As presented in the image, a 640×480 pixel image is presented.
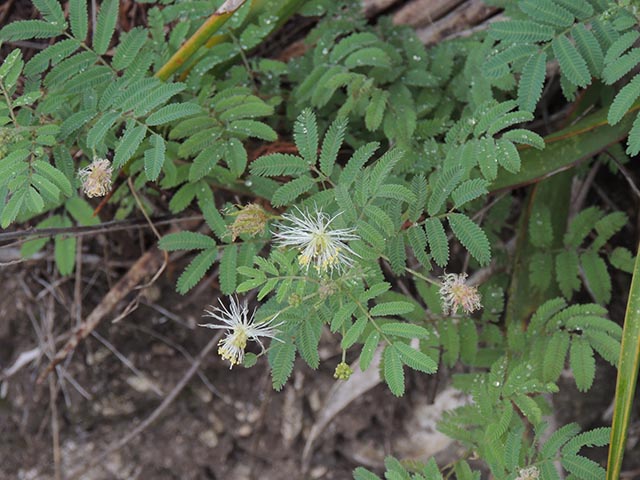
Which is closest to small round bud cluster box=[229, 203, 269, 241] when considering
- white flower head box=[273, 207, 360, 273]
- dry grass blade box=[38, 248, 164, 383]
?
white flower head box=[273, 207, 360, 273]

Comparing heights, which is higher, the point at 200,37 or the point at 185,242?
the point at 200,37

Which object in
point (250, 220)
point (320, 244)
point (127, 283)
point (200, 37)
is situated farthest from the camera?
point (127, 283)

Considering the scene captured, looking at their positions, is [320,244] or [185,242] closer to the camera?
[320,244]

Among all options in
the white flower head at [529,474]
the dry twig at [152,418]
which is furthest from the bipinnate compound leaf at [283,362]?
the dry twig at [152,418]

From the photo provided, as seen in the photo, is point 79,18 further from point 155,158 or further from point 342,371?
point 342,371

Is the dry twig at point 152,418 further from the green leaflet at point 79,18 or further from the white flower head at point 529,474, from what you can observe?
the white flower head at point 529,474

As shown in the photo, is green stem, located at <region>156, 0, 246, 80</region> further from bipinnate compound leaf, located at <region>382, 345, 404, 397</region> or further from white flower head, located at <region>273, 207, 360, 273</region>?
bipinnate compound leaf, located at <region>382, 345, 404, 397</region>

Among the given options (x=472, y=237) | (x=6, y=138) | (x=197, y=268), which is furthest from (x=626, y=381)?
(x=6, y=138)
